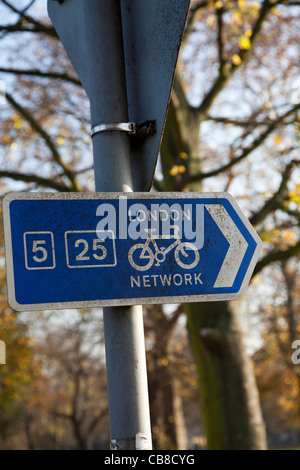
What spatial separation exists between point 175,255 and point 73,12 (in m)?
0.92

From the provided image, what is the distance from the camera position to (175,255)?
167 cm

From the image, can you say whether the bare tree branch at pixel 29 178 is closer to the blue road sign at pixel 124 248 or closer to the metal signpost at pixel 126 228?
the metal signpost at pixel 126 228

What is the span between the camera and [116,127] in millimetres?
1755

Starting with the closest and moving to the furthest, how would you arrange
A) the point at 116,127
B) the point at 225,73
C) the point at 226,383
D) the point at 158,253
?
1. the point at 158,253
2. the point at 116,127
3. the point at 226,383
4. the point at 225,73

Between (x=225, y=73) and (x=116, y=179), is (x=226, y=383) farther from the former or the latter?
(x=116, y=179)

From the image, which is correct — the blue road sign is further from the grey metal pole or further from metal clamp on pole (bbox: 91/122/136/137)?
metal clamp on pole (bbox: 91/122/136/137)

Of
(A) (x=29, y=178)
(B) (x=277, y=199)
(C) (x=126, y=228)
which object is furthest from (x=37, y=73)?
(C) (x=126, y=228)

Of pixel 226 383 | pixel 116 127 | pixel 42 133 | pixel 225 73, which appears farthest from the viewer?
pixel 42 133

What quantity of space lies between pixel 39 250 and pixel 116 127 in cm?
46

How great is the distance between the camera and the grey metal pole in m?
1.56

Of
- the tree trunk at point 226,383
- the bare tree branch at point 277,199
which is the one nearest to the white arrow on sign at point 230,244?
the tree trunk at point 226,383
